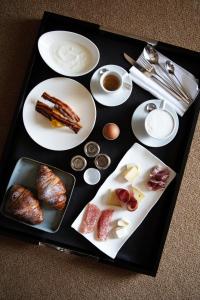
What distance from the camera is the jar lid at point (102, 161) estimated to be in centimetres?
117

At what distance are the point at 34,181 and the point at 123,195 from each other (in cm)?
31

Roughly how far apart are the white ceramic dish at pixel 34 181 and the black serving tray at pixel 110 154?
26 mm

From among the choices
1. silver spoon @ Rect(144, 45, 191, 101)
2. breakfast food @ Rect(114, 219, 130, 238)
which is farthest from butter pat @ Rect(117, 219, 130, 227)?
silver spoon @ Rect(144, 45, 191, 101)

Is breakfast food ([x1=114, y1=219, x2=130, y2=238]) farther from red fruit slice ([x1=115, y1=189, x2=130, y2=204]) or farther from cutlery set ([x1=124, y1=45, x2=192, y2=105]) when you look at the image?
cutlery set ([x1=124, y1=45, x2=192, y2=105])

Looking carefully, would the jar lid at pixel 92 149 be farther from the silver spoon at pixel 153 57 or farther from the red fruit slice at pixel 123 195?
the silver spoon at pixel 153 57

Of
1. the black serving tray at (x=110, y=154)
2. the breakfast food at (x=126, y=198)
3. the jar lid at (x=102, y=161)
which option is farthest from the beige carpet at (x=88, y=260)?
the jar lid at (x=102, y=161)

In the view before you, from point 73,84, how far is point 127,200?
1.46ft

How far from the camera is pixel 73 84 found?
3.87 feet

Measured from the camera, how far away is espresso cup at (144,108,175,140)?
1.14m

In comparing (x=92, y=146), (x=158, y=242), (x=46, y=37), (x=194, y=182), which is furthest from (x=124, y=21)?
(x=158, y=242)

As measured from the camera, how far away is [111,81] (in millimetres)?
1179

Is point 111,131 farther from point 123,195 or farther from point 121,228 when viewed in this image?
point 121,228

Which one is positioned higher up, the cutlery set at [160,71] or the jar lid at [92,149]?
the cutlery set at [160,71]

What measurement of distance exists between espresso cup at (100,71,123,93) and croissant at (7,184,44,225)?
442mm
